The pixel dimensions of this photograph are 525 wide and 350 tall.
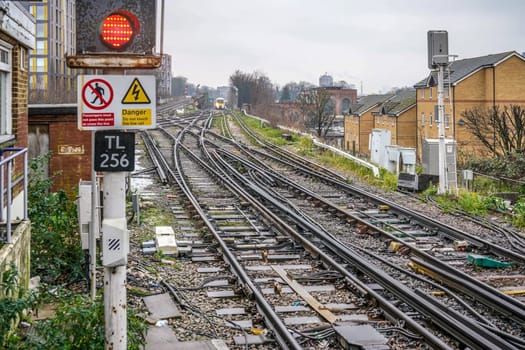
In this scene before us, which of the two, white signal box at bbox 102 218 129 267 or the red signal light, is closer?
the red signal light

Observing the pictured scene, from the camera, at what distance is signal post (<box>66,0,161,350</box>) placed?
14.4 ft

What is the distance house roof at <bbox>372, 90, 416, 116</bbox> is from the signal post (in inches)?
2191

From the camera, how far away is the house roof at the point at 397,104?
2308 inches

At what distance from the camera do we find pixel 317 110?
53.6 m

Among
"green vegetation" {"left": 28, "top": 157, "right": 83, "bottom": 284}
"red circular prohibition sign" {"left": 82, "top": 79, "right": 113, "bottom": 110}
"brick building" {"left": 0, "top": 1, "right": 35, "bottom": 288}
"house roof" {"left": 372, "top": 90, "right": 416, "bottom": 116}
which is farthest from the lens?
"house roof" {"left": 372, "top": 90, "right": 416, "bottom": 116}

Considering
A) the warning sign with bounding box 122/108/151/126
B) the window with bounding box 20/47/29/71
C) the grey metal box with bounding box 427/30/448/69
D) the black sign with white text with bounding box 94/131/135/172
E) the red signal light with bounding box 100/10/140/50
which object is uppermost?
the grey metal box with bounding box 427/30/448/69

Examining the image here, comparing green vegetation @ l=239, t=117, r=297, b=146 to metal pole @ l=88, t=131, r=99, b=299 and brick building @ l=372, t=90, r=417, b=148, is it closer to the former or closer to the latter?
brick building @ l=372, t=90, r=417, b=148

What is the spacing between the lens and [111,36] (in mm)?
4418

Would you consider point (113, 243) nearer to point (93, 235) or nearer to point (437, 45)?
point (93, 235)

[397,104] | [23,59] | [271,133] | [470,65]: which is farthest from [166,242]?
[397,104]

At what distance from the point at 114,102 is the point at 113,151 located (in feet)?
1.16

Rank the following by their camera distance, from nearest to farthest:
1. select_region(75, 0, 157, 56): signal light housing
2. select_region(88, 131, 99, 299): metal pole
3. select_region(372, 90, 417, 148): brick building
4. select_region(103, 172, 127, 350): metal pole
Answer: select_region(75, 0, 157, 56): signal light housing → select_region(103, 172, 127, 350): metal pole → select_region(88, 131, 99, 299): metal pole → select_region(372, 90, 417, 148): brick building

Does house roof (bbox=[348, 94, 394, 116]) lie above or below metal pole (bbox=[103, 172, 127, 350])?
above

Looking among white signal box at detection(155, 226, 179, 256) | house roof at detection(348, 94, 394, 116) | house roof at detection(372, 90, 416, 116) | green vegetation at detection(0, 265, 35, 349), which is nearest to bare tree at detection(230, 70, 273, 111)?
house roof at detection(348, 94, 394, 116)
